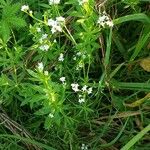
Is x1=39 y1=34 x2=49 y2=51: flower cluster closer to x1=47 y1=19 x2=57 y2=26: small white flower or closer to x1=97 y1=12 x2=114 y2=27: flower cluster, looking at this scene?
x1=47 y1=19 x2=57 y2=26: small white flower

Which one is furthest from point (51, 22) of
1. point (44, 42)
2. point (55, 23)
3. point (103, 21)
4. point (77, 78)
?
point (77, 78)

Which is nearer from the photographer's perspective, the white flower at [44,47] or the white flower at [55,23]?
the white flower at [55,23]

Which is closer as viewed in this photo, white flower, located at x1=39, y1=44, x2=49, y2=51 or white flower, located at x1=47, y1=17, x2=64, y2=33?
white flower, located at x1=47, y1=17, x2=64, y2=33

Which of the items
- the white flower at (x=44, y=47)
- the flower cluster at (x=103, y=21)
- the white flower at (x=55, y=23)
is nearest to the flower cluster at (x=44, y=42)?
the white flower at (x=44, y=47)

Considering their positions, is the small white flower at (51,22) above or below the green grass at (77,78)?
above

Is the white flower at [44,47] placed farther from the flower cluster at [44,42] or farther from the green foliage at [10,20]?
the green foliage at [10,20]

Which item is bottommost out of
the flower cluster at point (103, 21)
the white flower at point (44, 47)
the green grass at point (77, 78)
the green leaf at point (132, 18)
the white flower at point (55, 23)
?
the green grass at point (77, 78)

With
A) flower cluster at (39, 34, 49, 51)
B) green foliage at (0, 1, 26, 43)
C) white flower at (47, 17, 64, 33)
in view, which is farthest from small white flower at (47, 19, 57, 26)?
green foliage at (0, 1, 26, 43)

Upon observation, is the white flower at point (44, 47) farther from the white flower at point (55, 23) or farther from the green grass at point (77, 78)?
the white flower at point (55, 23)

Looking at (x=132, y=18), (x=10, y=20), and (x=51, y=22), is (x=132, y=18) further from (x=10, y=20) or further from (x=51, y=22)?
(x=10, y=20)

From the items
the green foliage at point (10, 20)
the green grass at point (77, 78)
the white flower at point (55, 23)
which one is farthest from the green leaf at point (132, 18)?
the green foliage at point (10, 20)

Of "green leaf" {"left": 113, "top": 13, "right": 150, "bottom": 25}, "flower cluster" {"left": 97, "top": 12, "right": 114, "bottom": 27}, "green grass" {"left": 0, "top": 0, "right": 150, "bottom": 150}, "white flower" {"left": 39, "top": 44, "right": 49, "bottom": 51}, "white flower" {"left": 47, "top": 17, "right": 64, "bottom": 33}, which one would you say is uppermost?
"white flower" {"left": 47, "top": 17, "right": 64, "bottom": 33}

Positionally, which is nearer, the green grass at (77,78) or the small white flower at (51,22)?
the small white flower at (51,22)
